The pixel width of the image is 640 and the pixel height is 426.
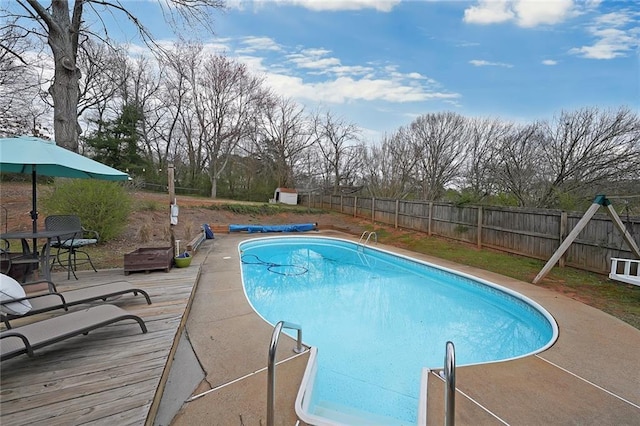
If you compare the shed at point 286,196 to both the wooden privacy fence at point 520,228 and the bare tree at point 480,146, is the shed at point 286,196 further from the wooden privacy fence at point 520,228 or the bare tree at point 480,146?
the bare tree at point 480,146

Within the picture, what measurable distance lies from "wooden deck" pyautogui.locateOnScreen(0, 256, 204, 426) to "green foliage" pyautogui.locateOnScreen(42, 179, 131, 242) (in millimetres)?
5203

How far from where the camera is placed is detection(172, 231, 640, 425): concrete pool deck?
7.43ft

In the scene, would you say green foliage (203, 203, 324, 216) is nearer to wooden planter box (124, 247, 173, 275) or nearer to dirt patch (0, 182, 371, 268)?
dirt patch (0, 182, 371, 268)

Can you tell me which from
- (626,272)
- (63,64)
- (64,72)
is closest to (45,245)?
(63,64)

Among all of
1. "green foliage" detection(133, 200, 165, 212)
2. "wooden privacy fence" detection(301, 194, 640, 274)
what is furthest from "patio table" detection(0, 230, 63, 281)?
"wooden privacy fence" detection(301, 194, 640, 274)

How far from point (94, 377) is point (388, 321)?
4178 millimetres

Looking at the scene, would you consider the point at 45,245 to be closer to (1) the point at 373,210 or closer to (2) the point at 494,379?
(2) the point at 494,379

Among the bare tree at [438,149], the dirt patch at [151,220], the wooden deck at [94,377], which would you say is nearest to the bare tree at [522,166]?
the bare tree at [438,149]

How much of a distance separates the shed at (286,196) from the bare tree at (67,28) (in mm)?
15749

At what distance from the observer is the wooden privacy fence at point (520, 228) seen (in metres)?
6.43

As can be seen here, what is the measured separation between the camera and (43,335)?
233 centimetres

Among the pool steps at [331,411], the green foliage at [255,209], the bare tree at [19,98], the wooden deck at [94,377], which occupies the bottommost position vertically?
the pool steps at [331,411]

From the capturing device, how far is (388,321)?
5.17 m

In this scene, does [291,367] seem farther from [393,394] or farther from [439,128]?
[439,128]
